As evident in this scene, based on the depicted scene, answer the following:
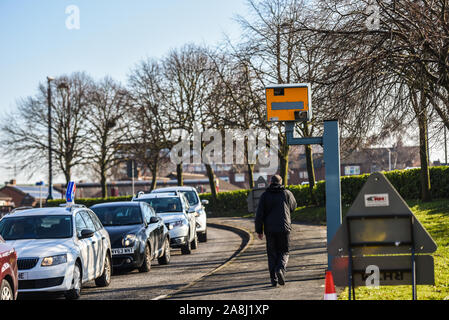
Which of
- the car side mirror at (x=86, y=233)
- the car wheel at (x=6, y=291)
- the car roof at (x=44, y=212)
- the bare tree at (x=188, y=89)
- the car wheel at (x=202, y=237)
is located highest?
the bare tree at (x=188, y=89)

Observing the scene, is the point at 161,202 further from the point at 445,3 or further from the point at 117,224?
the point at 445,3

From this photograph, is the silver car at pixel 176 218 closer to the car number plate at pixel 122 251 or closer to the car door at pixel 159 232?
the car door at pixel 159 232

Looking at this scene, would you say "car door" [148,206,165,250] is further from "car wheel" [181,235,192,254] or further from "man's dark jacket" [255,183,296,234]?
"man's dark jacket" [255,183,296,234]

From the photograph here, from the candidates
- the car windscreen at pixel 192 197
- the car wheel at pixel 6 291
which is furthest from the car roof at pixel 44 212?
the car windscreen at pixel 192 197

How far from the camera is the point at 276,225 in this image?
11.6m

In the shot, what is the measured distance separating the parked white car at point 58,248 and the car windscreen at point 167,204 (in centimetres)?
742

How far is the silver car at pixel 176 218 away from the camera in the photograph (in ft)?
65.3

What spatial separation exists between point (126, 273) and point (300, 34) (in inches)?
276

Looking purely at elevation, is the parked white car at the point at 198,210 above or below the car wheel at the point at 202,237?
above

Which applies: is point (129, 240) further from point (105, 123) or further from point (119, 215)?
point (105, 123)

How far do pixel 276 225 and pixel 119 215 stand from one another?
6.09 meters

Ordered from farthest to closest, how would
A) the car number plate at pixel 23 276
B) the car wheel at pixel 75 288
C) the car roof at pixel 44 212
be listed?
the car roof at pixel 44 212 < the car wheel at pixel 75 288 < the car number plate at pixel 23 276

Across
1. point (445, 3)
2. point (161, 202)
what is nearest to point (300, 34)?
point (445, 3)

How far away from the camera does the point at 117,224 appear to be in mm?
16344
